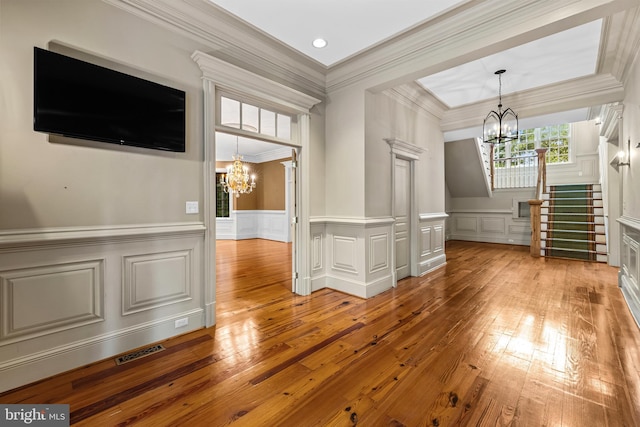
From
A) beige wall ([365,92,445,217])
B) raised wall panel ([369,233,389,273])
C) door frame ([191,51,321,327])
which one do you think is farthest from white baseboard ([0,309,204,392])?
beige wall ([365,92,445,217])

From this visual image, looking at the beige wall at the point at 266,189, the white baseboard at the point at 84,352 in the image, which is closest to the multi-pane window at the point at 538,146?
the beige wall at the point at 266,189

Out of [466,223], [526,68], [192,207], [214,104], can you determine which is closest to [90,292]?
[192,207]

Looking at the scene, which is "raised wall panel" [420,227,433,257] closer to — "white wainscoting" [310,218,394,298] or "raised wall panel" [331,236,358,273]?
"white wainscoting" [310,218,394,298]

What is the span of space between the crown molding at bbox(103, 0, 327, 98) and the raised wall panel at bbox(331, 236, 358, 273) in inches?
83.5

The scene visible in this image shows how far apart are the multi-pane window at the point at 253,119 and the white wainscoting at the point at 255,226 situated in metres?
5.60

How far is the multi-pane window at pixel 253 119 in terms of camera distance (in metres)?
3.01

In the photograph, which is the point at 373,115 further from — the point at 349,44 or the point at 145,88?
the point at 145,88

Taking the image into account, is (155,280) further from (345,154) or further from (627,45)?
(627,45)

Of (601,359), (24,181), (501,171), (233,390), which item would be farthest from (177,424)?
(501,171)

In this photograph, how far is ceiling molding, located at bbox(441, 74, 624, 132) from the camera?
13.3 ft

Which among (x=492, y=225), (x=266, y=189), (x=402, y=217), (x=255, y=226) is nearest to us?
(x=402, y=217)

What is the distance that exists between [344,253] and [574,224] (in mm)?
6343

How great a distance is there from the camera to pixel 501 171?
891 cm

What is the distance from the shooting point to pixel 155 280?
8.04 ft
